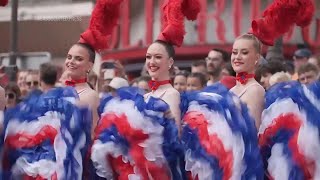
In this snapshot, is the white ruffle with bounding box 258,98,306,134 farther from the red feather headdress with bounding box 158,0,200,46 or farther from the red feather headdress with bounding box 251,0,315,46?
the red feather headdress with bounding box 158,0,200,46

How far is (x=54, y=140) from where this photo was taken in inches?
264

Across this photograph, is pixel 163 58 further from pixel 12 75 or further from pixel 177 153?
pixel 12 75

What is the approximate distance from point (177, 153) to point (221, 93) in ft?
1.87

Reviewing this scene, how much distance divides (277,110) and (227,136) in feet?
1.44

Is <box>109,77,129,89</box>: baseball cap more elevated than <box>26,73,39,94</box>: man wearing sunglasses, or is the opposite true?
<box>109,77,129,89</box>: baseball cap

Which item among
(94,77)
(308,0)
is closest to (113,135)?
(308,0)

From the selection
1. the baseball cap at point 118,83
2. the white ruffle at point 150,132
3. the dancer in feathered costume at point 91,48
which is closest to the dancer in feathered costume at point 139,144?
the white ruffle at point 150,132

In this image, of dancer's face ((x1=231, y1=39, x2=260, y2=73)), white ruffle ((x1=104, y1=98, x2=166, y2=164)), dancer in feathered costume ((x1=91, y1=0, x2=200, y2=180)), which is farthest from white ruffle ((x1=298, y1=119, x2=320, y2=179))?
white ruffle ((x1=104, y1=98, x2=166, y2=164))

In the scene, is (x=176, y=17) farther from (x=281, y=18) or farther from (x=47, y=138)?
(x=47, y=138)

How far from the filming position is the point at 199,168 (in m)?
6.39

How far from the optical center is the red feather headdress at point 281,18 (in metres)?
6.90

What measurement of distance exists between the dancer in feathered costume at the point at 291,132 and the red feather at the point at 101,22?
160cm

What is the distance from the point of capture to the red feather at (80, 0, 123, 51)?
7387mm

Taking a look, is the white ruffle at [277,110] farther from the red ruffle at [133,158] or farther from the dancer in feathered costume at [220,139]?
the red ruffle at [133,158]
